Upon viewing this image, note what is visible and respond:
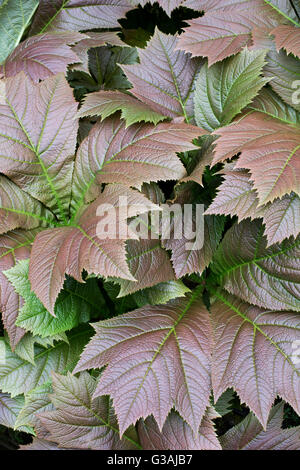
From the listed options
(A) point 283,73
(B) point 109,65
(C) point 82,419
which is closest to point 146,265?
(C) point 82,419

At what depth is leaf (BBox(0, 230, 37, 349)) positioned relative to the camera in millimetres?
1052

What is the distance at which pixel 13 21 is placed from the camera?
4.55 ft

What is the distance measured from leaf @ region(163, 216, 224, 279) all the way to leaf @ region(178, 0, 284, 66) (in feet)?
1.39

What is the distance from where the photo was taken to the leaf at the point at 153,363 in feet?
3.14

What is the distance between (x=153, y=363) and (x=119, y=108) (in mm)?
586

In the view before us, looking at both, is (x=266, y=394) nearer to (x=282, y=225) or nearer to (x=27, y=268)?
(x=282, y=225)

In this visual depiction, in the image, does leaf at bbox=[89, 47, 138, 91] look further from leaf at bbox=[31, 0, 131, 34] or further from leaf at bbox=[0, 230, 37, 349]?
leaf at bbox=[0, 230, 37, 349]

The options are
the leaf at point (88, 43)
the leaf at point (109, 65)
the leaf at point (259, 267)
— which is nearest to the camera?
the leaf at point (259, 267)

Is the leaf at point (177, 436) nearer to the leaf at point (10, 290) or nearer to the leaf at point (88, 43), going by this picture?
the leaf at point (10, 290)

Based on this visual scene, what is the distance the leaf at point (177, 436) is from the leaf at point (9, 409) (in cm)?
33

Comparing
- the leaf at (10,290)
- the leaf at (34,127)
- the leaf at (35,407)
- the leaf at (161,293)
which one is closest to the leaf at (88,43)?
the leaf at (34,127)

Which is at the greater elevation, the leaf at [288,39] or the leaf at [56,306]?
the leaf at [288,39]

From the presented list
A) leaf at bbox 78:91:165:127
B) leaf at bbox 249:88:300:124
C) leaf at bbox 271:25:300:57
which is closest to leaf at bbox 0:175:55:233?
leaf at bbox 78:91:165:127
